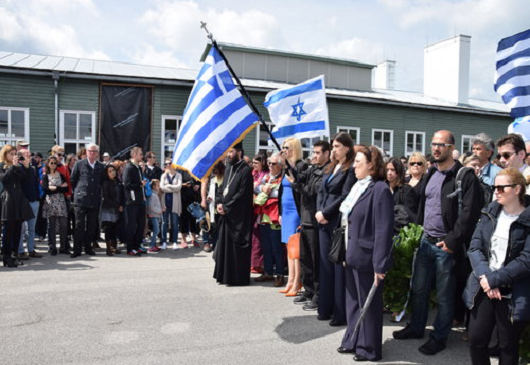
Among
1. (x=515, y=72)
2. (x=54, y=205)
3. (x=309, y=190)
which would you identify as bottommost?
(x=54, y=205)

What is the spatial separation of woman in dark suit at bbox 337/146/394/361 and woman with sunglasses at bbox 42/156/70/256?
6.90 metres

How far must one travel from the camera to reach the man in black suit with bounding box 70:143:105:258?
8859mm

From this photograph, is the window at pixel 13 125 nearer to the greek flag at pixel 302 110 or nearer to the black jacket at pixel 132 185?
the black jacket at pixel 132 185

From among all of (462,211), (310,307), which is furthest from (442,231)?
(310,307)

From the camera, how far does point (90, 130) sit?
1652cm

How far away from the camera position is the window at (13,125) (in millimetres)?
15461

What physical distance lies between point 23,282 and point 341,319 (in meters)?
4.95

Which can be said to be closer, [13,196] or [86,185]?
[13,196]

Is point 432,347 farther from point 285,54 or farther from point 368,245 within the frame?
point 285,54

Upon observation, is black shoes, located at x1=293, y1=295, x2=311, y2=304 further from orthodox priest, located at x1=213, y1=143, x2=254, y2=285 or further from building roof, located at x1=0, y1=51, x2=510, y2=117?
building roof, located at x1=0, y1=51, x2=510, y2=117

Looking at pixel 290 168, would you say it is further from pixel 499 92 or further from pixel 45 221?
pixel 45 221

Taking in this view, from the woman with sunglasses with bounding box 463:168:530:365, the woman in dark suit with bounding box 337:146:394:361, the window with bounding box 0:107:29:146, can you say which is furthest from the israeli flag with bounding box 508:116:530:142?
the window with bounding box 0:107:29:146

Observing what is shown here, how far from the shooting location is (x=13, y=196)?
7926mm

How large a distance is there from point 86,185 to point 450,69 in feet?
78.4
